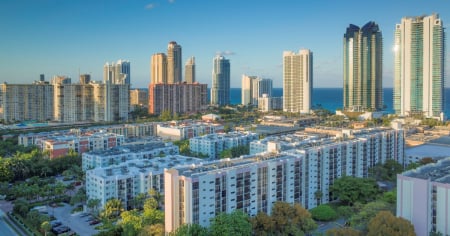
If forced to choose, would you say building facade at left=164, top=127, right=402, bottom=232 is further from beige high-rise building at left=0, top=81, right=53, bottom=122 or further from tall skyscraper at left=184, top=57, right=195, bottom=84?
tall skyscraper at left=184, top=57, right=195, bottom=84

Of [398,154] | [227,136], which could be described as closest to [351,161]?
[398,154]

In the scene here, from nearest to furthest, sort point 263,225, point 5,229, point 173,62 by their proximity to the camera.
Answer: point 263,225 < point 5,229 < point 173,62

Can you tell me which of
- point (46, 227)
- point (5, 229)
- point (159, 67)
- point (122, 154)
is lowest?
point (5, 229)

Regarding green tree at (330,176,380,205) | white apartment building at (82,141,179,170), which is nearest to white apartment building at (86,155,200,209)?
white apartment building at (82,141,179,170)

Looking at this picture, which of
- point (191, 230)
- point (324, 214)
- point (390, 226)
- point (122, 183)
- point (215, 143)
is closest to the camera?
point (390, 226)

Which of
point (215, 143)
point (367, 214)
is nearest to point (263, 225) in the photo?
point (367, 214)

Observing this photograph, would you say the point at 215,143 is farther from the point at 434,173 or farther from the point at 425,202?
the point at 425,202
